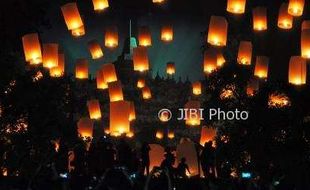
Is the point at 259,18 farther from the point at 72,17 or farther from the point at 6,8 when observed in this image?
the point at 6,8

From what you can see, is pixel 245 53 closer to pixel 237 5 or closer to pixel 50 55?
pixel 237 5

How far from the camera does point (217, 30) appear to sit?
13000 millimetres

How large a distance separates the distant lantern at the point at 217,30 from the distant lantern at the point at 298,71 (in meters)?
1.81

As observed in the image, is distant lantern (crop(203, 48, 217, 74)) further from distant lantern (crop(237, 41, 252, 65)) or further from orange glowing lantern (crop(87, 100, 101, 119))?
orange glowing lantern (crop(87, 100, 101, 119))

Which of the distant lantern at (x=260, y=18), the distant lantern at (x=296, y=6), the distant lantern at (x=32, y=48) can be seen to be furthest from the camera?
the distant lantern at (x=260, y=18)

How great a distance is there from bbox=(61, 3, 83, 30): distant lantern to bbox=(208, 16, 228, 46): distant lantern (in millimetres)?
3246

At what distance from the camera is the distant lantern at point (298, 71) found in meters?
12.4

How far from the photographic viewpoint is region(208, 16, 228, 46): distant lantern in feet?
42.6

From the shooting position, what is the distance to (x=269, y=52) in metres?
18.6

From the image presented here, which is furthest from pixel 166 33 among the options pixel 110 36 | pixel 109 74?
pixel 109 74

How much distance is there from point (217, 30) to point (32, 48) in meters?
4.50

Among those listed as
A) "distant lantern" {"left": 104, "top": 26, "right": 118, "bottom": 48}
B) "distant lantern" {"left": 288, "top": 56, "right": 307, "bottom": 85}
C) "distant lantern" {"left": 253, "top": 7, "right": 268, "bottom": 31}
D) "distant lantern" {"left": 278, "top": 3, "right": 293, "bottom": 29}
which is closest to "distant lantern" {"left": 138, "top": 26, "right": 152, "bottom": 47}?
"distant lantern" {"left": 104, "top": 26, "right": 118, "bottom": 48}

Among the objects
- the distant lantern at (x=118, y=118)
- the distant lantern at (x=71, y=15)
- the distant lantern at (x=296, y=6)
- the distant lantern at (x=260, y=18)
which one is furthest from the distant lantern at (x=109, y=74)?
the distant lantern at (x=296, y=6)

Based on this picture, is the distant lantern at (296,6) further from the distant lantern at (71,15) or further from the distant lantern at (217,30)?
the distant lantern at (71,15)
